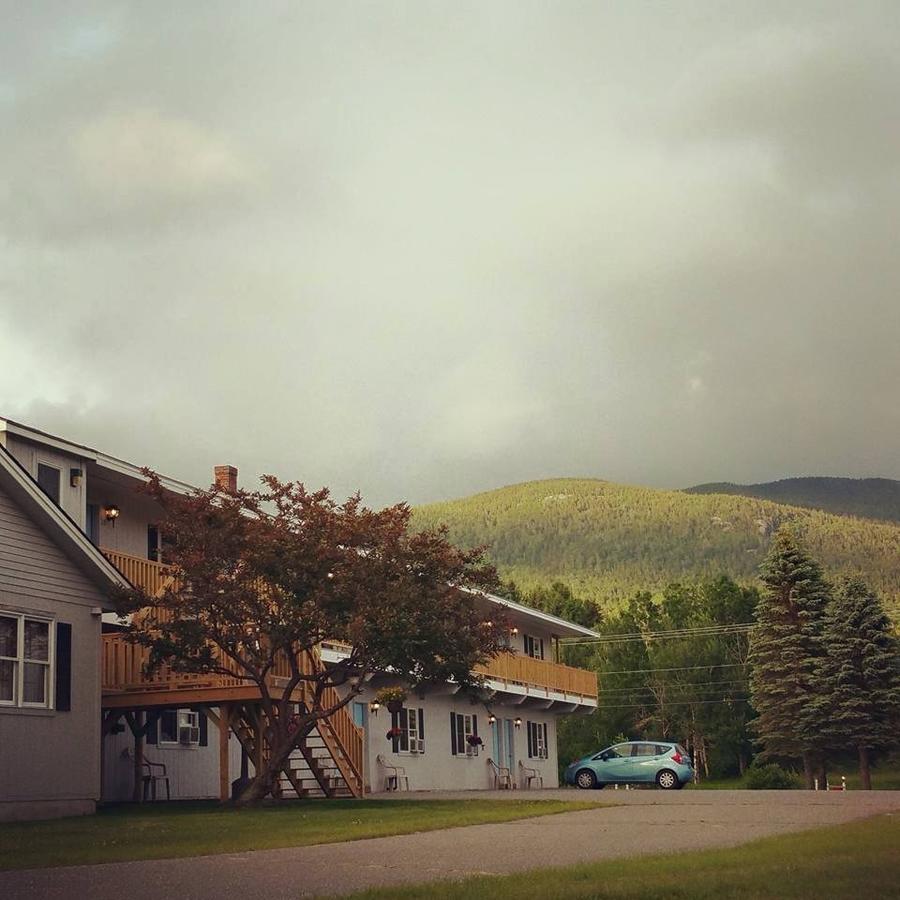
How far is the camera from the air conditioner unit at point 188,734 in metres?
33.3

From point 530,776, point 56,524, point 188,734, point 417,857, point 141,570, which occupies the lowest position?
point 530,776

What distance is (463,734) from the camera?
47094 mm

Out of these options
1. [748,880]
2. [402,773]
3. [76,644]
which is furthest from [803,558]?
[748,880]

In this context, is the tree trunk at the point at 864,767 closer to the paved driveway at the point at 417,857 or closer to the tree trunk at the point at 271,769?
the paved driveway at the point at 417,857

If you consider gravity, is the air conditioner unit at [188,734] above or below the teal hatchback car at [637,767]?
above

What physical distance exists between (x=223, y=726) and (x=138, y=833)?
9.49 metres

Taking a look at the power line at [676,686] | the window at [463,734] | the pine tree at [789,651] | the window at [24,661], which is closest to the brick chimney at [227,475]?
the window at [24,661]

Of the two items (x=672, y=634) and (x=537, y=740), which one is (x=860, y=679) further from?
(x=672, y=634)

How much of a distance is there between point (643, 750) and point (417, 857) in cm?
3013

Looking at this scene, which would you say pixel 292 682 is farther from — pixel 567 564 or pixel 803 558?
pixel 567 564

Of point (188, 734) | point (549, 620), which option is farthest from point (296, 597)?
point (549, 620)

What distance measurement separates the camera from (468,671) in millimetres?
27484

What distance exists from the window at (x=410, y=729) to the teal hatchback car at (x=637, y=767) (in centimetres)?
493

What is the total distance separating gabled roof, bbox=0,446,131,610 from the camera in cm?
2406
